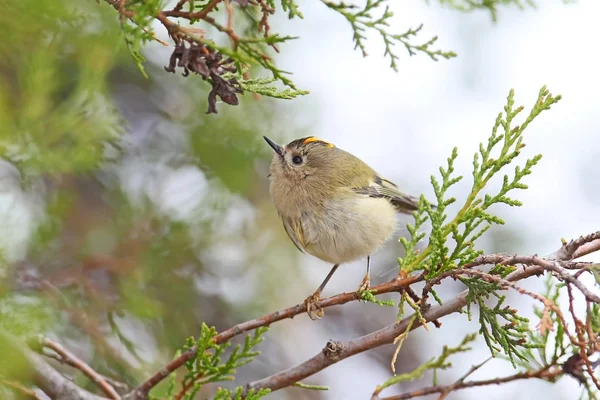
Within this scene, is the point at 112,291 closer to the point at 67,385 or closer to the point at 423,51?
the point at 67,385

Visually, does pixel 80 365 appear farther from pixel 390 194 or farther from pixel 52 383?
pixel 390 194

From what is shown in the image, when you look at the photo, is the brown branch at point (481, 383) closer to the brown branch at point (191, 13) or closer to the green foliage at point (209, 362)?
the green foliage at point (209, 362)

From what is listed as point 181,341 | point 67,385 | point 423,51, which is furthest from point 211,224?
point 423,51

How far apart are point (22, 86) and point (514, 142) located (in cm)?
157

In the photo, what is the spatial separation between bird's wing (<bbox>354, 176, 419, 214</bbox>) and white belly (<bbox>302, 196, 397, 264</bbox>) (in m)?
0.11

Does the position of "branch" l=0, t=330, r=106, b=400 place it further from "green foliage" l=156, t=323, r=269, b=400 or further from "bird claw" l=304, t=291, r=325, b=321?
"bird claw" l=304, t=291, r=325, b=321

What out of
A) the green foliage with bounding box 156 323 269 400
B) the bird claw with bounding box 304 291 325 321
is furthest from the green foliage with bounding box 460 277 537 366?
the bird claw with bounding box 304 291 325 321

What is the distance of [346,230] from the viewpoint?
2416 mm

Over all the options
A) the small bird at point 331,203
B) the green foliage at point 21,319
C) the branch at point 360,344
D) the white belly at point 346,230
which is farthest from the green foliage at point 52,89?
the branch at point 360,344

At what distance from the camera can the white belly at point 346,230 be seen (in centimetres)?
241

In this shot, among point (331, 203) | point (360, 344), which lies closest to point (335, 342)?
point (360, 344)

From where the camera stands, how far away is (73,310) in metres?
2.36

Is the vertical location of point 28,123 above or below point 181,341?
above

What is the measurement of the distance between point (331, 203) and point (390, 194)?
1.10 feet
